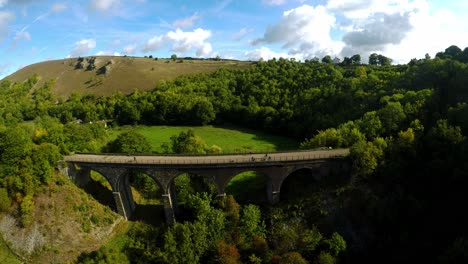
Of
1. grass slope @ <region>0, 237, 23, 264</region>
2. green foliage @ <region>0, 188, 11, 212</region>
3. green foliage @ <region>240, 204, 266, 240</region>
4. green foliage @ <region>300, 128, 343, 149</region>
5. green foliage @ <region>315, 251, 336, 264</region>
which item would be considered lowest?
green foliage @ <region>315, 251, 336, 264</region>

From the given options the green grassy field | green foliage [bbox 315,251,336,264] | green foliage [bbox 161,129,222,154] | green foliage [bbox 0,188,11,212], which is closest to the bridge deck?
green foliage [bbox 161,129,222,154]

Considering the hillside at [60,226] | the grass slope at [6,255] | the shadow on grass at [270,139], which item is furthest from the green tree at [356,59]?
the grass slope at [6,255]

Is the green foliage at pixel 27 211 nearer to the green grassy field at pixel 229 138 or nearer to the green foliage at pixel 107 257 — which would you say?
the green foliage at pixel 107 257

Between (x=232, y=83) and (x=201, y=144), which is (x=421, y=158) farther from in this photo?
A: (x=232, y=83)

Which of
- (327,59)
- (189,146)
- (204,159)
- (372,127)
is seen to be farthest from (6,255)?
(327,59)

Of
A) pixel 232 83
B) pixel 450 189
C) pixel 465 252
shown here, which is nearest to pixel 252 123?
pixel 232 83

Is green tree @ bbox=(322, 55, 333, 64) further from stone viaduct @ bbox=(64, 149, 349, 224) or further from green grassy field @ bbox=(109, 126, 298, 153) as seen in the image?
stone viaduct @ bbox=(64, 149, 349, 224)
